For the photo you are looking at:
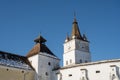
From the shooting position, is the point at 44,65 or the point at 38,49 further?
the point at 38,49

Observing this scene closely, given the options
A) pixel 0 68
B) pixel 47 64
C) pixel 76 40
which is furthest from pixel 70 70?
pixel 76 40

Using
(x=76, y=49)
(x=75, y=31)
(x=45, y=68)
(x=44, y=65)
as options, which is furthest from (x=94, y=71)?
(x=75, y=31)

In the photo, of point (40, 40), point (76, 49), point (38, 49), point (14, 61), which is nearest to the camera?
point (14, 61)

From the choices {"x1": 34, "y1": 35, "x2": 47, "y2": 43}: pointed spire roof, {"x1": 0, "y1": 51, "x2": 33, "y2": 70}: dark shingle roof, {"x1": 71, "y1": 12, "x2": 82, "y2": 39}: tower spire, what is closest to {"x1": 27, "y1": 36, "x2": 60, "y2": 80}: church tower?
{"x1": 34, "y1": 35, "x2": 47, "y2": 43}: pointed spire roof

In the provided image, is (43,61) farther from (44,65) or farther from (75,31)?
(75,31)

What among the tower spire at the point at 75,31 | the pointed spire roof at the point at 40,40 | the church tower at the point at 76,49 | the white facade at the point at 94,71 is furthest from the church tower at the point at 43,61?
the tower spire at the point at 75,31

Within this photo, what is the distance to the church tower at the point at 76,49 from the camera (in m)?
64.4

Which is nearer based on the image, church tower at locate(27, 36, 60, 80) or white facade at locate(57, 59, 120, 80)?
white facade at locate(57, 59, 120, 80)

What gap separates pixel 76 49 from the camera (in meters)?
64.8

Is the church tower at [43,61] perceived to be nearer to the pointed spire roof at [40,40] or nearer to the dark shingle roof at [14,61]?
the pointed spire roof at [40,40]

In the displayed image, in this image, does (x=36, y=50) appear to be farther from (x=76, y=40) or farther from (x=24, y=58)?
(x=76, y=40)

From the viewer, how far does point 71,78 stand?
48312 millimetres

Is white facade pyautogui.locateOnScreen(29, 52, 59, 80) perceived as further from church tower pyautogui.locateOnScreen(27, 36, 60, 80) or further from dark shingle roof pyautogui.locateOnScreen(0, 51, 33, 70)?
dark shingle roof pyautogui.locateOnScreen(0, 51, 33, 70)

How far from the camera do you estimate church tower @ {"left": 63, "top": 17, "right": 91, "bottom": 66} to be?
64.4 m
